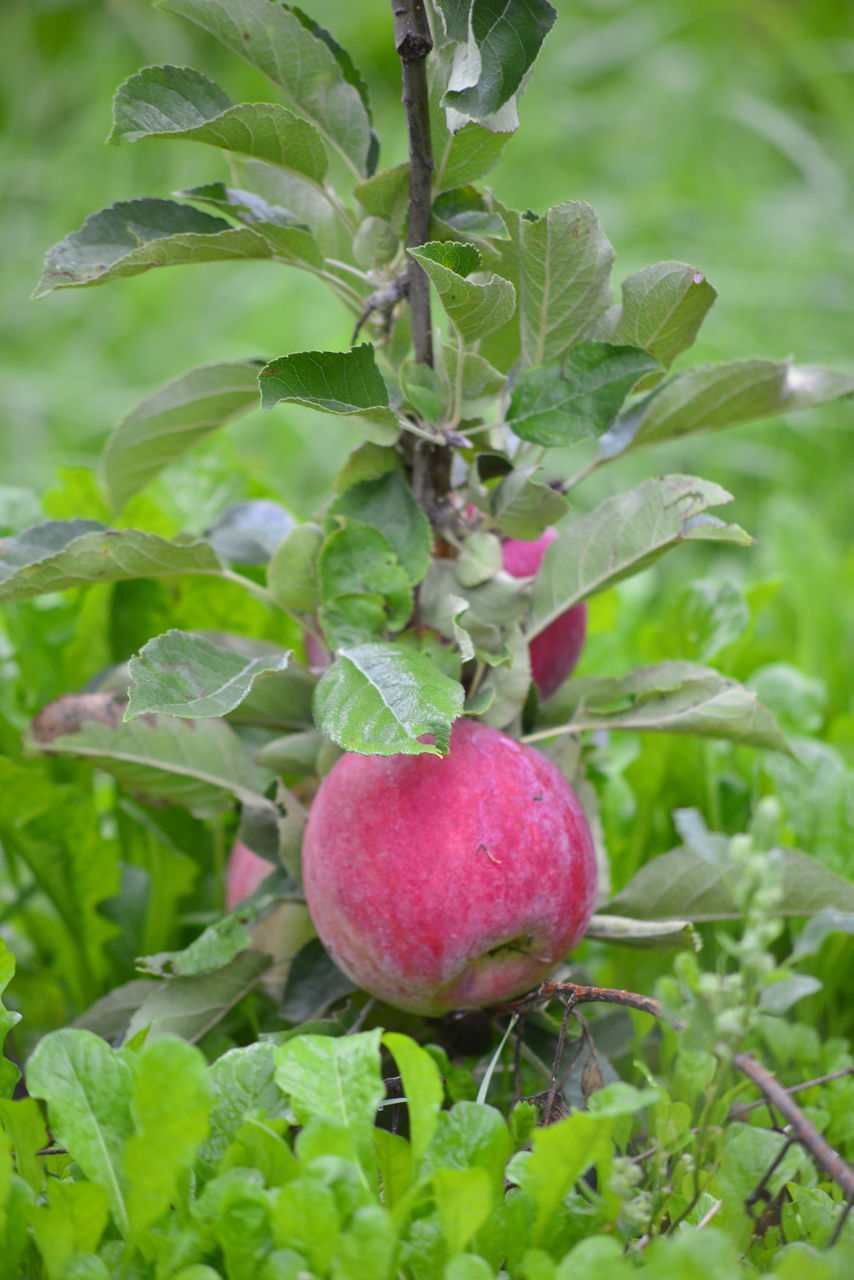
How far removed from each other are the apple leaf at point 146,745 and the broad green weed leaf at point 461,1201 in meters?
0.27

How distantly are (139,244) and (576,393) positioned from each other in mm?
202

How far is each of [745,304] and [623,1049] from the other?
191 centimetres

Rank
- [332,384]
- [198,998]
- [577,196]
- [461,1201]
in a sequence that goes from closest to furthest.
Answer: [461,1201] → [332,384] → [198,998] → [577,196]

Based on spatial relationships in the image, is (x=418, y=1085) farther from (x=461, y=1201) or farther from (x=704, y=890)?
(x=704, y=890)

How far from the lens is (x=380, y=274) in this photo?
20.9 inches

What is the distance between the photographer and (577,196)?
8.02ft

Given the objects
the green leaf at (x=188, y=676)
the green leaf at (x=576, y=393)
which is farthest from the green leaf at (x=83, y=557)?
the green leaf at (x=576, y=393)

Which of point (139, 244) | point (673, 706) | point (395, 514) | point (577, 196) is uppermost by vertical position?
point (577, 196)

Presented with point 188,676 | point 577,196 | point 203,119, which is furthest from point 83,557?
point 577,196

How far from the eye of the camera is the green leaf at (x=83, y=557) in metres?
0.51

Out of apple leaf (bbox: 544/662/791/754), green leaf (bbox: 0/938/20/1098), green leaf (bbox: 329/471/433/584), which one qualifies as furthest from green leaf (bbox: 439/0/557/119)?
green leaf (bbox: 0/938/20/1098)

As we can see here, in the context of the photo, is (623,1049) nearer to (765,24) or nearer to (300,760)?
(300,760)

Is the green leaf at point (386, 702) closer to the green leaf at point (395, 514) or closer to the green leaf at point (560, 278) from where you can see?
the green leaf at point (395, 514)

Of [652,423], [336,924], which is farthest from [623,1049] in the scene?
[652,423]
